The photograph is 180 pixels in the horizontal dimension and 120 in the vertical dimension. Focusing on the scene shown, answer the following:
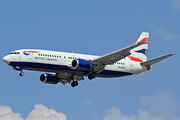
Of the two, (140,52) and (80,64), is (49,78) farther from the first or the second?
(140,52)

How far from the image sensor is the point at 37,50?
179 feet

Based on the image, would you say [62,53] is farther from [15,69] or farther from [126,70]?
[126,70]

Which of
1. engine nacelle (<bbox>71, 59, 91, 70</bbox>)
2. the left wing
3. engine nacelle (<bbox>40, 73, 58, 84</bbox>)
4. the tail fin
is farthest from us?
the tail fin

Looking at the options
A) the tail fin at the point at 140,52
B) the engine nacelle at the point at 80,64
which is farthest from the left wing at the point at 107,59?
the tail fin at the point at 140,52

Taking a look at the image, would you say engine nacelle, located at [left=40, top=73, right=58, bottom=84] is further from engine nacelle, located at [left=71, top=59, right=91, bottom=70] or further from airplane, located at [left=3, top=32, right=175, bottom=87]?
engine nacelle, located at [left=71, top=59, right=91, bottom=70]

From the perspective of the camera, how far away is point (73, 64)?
54656 millimetres

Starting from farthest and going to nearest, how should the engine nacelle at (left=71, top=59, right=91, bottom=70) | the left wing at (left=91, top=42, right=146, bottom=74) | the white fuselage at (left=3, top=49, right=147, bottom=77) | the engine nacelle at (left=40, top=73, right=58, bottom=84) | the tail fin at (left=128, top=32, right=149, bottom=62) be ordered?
1. the tail fin at (left=128, top=32, right=149, bottom=62)
2. the engine nacelle at (left=40, top=73, right=58, bottom=84)
3. the left wing at (left=91, top=42, right=146, bottom=74)
4. the engine nacelle at (left=71, top=59, right=91, bottom=70)
5. the white fuselage at (left=3, top=49, right=147, bottom=77)

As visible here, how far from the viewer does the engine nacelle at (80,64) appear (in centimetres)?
5400

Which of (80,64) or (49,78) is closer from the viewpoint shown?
(80,64)

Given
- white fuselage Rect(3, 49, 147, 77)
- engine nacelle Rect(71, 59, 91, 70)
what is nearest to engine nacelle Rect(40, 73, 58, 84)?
white fuselage Rect(3, 49, 147, 77)

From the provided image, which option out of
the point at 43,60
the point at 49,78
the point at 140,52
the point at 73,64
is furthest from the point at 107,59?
the point at 140,52

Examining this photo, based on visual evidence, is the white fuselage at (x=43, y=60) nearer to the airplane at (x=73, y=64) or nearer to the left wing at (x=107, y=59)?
the airplane at (x=73, y=64)

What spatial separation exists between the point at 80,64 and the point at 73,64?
1.26 m

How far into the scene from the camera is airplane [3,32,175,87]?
53.6 metres
